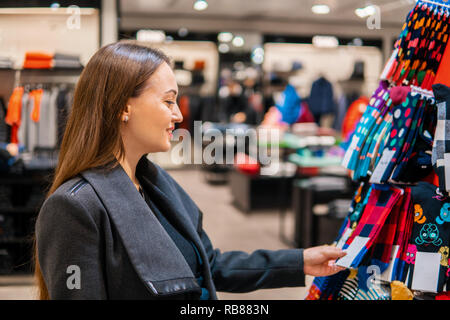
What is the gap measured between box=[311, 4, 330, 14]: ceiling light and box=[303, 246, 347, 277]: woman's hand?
701cm

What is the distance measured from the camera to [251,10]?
27.4 feet

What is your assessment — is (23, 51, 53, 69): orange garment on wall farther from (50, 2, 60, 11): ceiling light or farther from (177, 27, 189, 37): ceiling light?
(177, 27, 189, 37): ceiling light

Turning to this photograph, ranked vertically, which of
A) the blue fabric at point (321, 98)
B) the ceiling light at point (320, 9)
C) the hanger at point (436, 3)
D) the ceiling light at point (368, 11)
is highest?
the ceiling light at point (320, 9)

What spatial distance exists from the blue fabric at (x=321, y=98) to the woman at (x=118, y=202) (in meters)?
7.28

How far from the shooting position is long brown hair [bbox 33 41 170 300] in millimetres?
1111

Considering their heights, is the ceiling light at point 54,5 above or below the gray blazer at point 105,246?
above

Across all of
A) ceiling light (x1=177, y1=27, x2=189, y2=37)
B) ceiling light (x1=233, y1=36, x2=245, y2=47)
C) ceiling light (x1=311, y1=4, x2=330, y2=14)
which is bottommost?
ceiling light (x1=233, y1=36, x2=245, y2=47)

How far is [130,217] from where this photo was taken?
1.07 metres

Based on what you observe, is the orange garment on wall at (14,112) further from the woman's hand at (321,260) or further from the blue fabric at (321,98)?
the blue fabric at (321,98)

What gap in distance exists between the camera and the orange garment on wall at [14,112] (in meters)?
4.06
